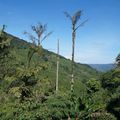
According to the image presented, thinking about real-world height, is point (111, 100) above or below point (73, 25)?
below

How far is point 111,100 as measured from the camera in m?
38.1

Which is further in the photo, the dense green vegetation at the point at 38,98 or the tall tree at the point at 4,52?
the tall tree at the point at 4,52

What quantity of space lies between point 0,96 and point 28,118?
17.8 m

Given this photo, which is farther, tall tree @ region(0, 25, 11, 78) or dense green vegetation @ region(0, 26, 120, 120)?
tall tree @ region(0, 25, 11, 78)

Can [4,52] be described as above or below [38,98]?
above

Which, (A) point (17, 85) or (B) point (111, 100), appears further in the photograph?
(B) point (111, 100)

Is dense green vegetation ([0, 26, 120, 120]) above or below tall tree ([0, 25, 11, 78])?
below

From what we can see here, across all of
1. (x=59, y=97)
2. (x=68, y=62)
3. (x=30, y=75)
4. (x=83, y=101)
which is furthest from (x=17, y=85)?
(x=68, y=62)

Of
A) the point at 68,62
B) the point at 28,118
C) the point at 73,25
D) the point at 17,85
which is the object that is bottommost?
the point at 28,118

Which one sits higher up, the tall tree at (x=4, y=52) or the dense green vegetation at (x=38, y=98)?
the tall tree at (x=4, y=52)

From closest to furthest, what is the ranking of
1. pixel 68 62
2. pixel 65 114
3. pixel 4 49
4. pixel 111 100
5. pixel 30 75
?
pixel 65 114 < pixel 30 75 < pixel 4 49 < pixel 111 100 < pixel 68 62

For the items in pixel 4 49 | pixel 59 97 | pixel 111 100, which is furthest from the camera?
pixel 111 100

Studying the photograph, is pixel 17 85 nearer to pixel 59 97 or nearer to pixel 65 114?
pixel 59 97

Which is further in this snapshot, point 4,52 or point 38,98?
point 4,52
